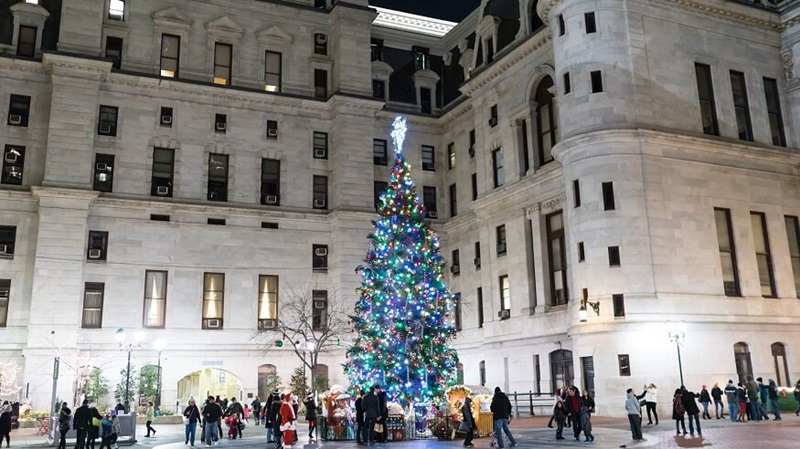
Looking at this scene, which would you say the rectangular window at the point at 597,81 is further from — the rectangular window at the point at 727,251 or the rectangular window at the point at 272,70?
the rectangular window at the point at 272,70

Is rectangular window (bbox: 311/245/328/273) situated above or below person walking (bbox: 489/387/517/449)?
above

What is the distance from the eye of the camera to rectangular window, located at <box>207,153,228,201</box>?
43094mm

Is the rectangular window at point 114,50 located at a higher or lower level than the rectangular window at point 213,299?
higher

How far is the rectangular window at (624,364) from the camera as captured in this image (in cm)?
2969

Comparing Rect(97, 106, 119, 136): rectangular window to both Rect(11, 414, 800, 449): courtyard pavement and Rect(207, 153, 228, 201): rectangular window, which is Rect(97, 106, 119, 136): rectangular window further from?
Rect(11, 414, 800, 449): courtyard pavement

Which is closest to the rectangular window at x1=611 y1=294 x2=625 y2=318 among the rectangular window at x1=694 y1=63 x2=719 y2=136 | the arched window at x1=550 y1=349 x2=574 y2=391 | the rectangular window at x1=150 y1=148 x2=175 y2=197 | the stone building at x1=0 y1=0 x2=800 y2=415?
the stone building at x1=0 y1=0 x2=800 y2=415

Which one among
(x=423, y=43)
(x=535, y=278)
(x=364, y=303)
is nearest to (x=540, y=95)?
(x=535, y=278)

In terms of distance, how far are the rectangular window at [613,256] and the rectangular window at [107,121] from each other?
94.1ft

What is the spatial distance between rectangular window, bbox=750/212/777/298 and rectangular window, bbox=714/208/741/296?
1658 millimetres

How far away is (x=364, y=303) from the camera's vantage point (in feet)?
80.2

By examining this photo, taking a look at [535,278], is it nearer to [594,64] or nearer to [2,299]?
[594,64]

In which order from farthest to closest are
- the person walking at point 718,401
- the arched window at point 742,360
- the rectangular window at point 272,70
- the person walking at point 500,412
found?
the rectangular window at point 272,70, the arched window at point 742,360, the person walking at point 718,401, the person walking at point 500,412

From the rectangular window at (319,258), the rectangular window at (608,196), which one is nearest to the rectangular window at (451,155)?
the rectangular window at (319,258)

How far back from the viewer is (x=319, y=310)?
4362 cm
